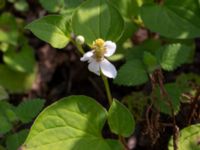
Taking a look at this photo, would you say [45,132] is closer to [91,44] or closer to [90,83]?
[91,44]

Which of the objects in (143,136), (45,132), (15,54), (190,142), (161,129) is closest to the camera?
(45,132)

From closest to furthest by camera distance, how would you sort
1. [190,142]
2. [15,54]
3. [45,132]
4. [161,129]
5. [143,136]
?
[45,132], [190,142], [161,129], [143,136], [15,54]

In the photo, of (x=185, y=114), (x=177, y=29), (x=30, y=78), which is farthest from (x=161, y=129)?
(x=30, y=78)

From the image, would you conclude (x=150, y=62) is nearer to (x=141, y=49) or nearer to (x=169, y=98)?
(x=169, y=98)

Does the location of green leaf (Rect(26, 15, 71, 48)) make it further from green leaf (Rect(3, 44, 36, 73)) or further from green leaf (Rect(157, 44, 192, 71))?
green leaf (Rect(3, 44, 36, 73))

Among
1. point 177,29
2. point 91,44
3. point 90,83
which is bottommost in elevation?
point 90,83
